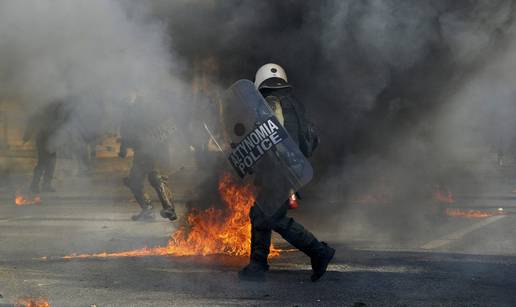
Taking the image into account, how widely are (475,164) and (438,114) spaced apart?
570 cm

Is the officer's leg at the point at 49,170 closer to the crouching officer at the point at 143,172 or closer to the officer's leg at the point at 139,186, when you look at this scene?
the crouching officer at the point at 143,172

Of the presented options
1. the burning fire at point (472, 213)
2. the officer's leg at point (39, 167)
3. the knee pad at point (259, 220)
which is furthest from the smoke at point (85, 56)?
the officer's leg at point (39, 167)

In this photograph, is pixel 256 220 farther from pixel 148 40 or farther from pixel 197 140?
pixel 148 40

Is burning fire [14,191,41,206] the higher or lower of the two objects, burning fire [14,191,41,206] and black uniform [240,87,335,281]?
the higher

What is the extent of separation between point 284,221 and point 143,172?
4.27 m

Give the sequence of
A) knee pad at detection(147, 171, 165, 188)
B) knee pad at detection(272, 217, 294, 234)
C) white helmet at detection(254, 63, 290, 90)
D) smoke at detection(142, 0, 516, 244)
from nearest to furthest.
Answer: knee pad at detection(272, 217, 294, 234)
white helmet at detection(254, 63, 290, 90)
knee pad at detection(147, 171, 165, 188)
smoke at detection(142, 0, 516, 244)

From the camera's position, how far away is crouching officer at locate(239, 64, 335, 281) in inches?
255

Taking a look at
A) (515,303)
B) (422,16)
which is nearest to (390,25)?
(422,16)

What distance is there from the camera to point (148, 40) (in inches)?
282

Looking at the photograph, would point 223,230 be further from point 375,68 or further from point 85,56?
point 375,68

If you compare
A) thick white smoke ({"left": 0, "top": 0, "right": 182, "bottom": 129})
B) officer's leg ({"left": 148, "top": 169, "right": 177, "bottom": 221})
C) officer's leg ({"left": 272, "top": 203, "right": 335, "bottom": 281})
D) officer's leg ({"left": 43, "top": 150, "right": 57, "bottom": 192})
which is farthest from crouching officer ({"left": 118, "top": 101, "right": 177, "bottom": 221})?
officer's leg ({"left": 43, "top": 150, "right": 57, "bottom": 192})

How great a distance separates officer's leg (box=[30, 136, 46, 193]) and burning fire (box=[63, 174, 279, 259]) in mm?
6297

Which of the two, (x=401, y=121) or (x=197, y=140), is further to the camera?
(x=401, y=121)

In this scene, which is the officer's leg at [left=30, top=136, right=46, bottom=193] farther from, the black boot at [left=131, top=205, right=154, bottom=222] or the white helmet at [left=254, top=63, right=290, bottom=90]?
the white helmet at [left=254, top=63, right=290, bottom=90]
